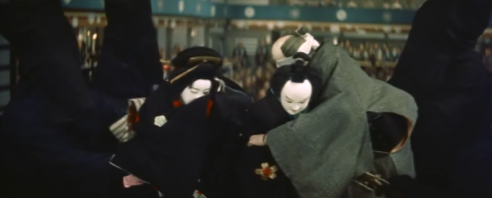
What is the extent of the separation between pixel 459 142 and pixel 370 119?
0.19 meters

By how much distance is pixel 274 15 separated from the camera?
4.32 feet

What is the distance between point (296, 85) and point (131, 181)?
1.22 ft

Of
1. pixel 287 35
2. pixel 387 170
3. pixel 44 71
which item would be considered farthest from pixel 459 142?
pixel 44 71

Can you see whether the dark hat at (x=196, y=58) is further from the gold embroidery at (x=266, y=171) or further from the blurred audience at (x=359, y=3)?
the blurred audience at (x=359, y=3)

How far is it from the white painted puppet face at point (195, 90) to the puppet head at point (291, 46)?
5.8 inches

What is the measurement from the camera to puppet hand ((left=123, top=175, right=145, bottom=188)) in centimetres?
109

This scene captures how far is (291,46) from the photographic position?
108cm

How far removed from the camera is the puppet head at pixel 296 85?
3.36 feet

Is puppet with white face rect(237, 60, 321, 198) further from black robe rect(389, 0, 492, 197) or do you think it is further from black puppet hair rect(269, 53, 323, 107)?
black robe rect(389, 0, 492, 197)

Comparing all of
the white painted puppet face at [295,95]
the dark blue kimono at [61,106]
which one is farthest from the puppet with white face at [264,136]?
the dark blue kimono at [61,106]

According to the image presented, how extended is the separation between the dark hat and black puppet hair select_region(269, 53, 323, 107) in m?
0.12

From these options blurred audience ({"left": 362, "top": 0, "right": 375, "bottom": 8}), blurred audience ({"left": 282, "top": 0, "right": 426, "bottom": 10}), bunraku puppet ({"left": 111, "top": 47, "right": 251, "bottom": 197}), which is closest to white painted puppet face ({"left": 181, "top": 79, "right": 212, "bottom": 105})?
bunraku puppet ({"left": 111, "top": 47, "right": 251, "bottom": 197})

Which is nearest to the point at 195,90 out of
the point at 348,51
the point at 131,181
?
the point at 131,181

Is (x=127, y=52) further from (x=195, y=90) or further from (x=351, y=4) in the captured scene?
(x=351, y=4)
